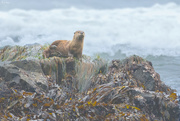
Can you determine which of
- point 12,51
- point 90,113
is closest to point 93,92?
point 90,113

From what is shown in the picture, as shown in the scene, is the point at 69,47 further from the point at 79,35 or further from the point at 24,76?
the point at 24,76

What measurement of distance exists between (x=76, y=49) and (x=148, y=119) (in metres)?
4.72

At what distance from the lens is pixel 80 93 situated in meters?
7.84

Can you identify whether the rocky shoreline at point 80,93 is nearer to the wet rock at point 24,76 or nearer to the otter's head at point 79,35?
the wet rock at point 24,76

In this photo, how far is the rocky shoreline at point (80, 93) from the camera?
6242mm

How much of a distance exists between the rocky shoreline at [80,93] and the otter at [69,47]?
3.20 ft

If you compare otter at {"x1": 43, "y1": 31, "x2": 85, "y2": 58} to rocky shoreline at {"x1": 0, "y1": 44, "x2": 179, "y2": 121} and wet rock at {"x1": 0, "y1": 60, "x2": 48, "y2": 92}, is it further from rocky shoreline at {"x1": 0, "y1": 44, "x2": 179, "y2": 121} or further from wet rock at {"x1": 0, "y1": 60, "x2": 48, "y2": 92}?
wet rock at {"x1": 0, "y1": 60, "x2": 48, "y2": 92}

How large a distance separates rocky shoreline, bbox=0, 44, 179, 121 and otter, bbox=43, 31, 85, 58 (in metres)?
0.97

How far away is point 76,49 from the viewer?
414 inches

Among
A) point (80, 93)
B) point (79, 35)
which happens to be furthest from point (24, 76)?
point (79, 35)

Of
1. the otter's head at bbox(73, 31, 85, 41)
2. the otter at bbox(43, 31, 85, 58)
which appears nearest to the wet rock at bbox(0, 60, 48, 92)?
the otter at bbox(43, 31, 85, 58)

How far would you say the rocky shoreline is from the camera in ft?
20.5

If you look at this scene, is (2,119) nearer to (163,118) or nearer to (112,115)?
(112,115)

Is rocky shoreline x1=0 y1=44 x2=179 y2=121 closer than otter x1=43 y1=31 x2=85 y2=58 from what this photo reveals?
Yes
